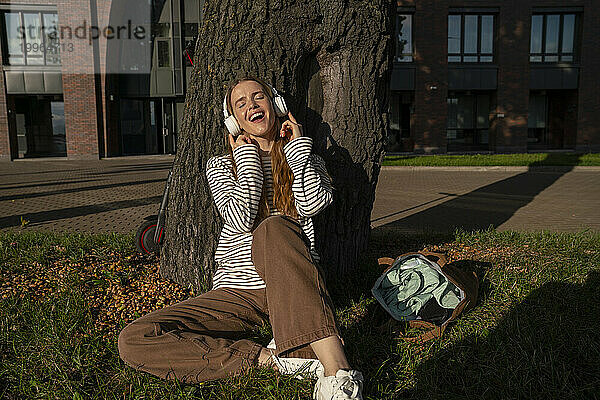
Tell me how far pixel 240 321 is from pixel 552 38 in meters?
28.0

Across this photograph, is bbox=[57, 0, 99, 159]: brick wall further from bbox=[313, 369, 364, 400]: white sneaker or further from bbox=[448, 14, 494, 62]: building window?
bbox=[313, 369, 364, 400]: white sneaker

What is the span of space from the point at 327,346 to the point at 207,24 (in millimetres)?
2488

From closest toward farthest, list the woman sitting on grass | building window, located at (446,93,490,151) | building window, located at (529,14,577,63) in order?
1. the woman sitting on grass
2. building window, located at (529,14,577,63)
3. building window, located at (446,93,490,151)

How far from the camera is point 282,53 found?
3.41 meters

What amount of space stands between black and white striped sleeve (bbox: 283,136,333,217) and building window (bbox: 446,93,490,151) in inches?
1030

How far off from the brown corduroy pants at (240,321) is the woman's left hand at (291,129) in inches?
25.1

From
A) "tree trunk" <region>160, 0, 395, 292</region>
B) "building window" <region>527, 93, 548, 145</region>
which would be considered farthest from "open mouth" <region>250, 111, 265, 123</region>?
"building window" <region>527, 93, 548, 145</region>

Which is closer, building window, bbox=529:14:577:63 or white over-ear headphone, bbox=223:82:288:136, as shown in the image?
white over-ear headphone, bbox=223:82:288:136

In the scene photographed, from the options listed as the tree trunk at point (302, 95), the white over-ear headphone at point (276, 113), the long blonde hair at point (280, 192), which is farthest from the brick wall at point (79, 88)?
the long blonde hair at point (280, 192)

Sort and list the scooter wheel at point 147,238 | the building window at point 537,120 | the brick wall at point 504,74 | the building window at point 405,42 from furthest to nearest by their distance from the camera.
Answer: the building window at point 537,120
the building window at point 405,42
the brick wall at point 504,74
the scooter wheel at point 147,238

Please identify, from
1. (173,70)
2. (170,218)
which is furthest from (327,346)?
(173,70)

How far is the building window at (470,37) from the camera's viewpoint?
24.9 metres

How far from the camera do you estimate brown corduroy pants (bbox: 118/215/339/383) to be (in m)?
2.13

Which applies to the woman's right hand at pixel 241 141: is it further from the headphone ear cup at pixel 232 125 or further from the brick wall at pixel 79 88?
the brick wall at pixel 79 88
